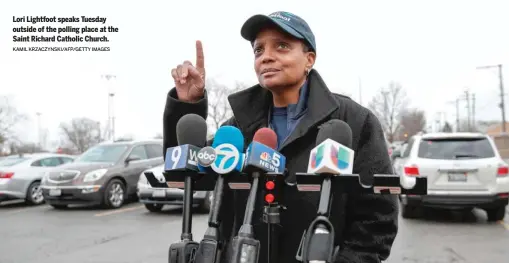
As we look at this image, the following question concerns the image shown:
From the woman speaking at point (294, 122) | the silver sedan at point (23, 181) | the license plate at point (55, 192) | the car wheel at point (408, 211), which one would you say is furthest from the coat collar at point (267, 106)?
the silver sedan at point (23, 181)

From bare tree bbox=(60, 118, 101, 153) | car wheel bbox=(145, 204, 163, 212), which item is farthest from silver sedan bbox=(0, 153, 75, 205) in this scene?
bare tree bbox=(60, 118, 101, 153)

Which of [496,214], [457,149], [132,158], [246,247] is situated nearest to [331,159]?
[246,247]

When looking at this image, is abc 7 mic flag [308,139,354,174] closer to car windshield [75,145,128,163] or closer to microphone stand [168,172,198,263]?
microphone stand [168,172,198,263]

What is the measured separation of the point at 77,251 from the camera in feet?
21.9

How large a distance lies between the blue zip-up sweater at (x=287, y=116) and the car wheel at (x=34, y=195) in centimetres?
1205

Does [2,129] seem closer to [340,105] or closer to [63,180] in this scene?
[63,180]

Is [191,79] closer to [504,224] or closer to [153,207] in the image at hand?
[504,224]

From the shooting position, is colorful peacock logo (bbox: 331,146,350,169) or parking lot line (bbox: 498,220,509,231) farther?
parking lot line (bbox: 498,220,509,231)

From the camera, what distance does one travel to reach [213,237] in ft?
4.68

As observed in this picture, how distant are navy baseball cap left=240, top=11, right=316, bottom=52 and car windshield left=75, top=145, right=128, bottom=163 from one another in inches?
401

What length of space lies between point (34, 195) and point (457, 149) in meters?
10.5

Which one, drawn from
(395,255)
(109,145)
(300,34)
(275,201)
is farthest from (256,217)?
(109,145)

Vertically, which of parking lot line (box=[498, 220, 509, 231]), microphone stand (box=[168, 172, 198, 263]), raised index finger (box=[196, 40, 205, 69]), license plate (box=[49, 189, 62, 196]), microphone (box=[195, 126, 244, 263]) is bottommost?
parking lot line (box=[498, 220, 509, 231])

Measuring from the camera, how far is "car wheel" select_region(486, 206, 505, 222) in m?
8.29
